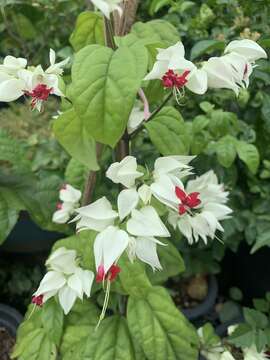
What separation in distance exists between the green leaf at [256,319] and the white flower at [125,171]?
0.68 metres

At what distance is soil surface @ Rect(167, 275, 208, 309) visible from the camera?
156 cm

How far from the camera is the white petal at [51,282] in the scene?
0.83 meters

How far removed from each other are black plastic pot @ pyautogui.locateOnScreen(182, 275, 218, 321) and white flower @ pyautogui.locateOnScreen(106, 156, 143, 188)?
96 cm

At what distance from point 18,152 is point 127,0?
1.41 ft

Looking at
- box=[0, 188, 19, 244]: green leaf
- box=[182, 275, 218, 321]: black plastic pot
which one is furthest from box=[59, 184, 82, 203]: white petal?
box=[182, 275, 218, 321]: black plastic pot

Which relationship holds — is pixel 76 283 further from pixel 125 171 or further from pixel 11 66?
pixel 11 66

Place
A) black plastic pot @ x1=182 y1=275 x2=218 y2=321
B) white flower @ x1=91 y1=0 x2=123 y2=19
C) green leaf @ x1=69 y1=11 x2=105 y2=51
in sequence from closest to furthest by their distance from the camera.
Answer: white flower @ x1=91 y1=0 x2=123 y2=19, green leaf @ x1=69 y1=11 x2=105 y2=51, black plastic pot @ x1=182 y1=275 x2=218 y2=321

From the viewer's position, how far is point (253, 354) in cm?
109

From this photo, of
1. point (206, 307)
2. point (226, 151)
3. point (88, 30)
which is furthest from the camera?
point (206, 307)

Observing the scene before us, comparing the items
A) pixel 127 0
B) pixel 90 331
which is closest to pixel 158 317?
pixel 90 331

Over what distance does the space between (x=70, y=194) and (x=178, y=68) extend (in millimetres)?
445

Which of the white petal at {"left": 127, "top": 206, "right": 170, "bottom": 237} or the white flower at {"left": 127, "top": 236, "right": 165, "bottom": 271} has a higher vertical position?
the white petal at {"left": 127, "top": 206, "right": 170, "bottom": 237}

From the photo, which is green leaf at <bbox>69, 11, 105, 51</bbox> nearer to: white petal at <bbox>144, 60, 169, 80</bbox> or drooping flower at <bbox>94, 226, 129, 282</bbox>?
white petal at <bbox>144, 60, 169, 80</bbox>

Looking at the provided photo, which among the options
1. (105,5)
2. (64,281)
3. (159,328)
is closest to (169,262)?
(159,328)
